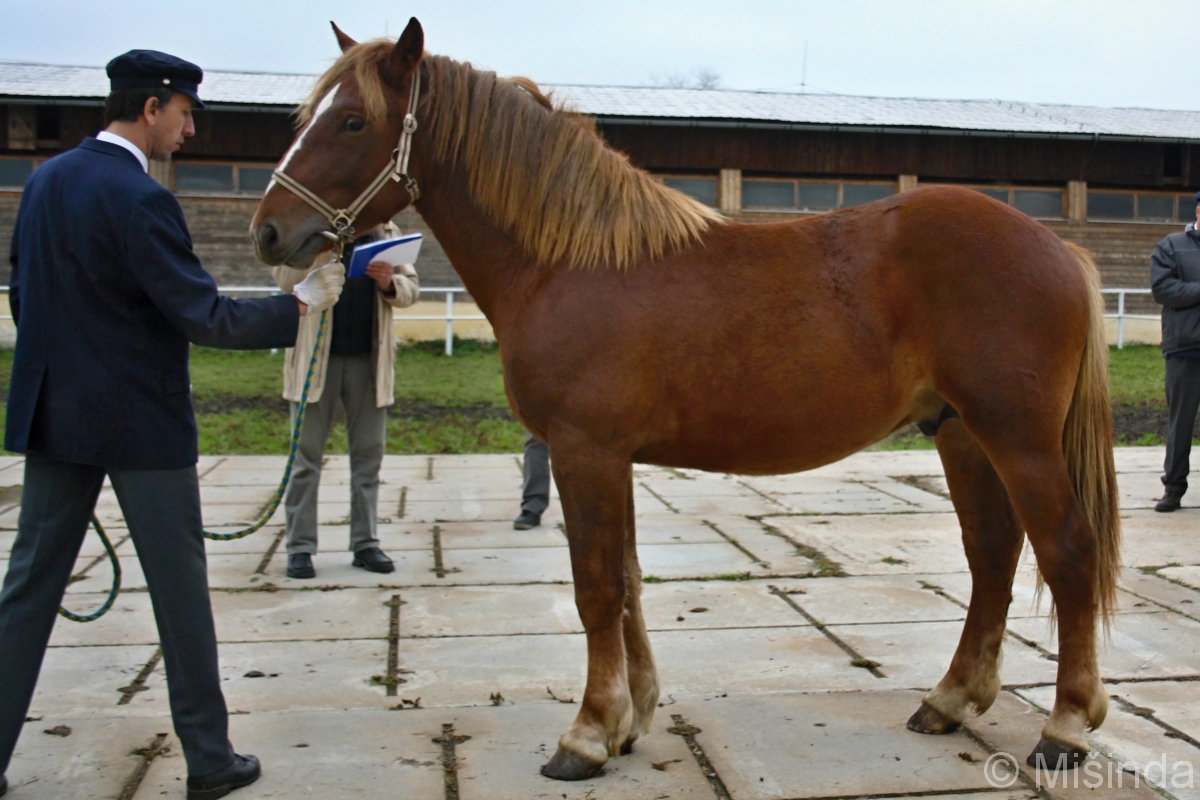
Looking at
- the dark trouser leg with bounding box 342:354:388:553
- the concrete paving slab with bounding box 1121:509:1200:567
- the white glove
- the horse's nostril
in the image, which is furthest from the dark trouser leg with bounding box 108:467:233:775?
the concrete paving slab with bounding box 1121:509:1200:567

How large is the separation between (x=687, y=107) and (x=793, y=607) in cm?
1464

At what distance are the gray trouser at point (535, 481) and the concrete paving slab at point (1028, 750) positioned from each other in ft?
10.7

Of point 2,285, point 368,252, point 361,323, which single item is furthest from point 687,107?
point 368,252

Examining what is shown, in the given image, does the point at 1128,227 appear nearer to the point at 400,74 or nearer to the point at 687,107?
the point at 687,107

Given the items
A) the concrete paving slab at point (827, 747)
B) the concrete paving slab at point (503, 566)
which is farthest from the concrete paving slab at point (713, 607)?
the concrete paving slab at point (827, 747)

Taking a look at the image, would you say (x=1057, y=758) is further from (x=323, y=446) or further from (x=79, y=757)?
(x=323, y=446)

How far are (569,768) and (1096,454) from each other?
175cm

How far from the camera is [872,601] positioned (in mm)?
4422

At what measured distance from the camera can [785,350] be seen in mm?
2795

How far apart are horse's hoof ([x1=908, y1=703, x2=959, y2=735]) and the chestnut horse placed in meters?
0.01

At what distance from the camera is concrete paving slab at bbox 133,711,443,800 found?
8.60 feet

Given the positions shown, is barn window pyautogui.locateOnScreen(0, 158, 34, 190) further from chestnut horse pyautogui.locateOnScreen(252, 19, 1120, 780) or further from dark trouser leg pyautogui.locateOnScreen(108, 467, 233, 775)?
dark trouser leg pyautogui.locateOnScreen(108, 467, 233, 775)

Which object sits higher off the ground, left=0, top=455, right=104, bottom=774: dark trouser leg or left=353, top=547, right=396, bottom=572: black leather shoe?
left=0, top=455, right=104, bottom=774: dark trouser leg

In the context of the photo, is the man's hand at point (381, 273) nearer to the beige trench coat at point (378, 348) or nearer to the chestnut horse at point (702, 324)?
the beige trench coat at point (378, 348)
